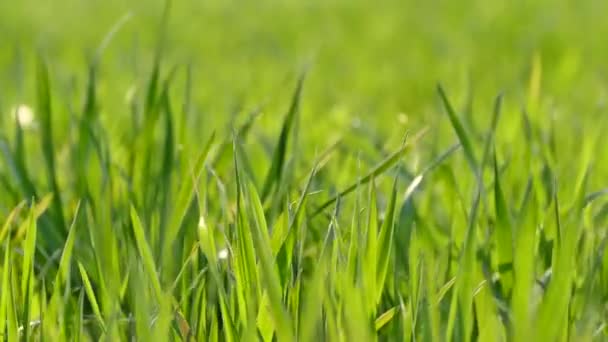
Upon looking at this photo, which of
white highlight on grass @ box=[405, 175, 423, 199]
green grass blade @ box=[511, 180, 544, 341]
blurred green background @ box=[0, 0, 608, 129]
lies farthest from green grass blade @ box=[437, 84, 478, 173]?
blurred green background @ box=[0, 0, 608, 129]

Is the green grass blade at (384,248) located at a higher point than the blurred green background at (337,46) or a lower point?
higher

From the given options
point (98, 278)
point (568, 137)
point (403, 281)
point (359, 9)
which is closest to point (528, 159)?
point (403, 281)

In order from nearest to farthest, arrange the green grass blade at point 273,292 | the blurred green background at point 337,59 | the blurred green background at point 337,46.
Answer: the green grass blade at point 273,292, the blurred green background at point 337,59, the blurred green background at point 337,46

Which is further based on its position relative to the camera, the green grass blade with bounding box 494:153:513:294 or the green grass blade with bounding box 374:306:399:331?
the green grass blade with bounding box 494:153:513:294

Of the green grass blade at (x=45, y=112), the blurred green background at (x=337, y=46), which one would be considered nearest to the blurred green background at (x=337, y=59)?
the blurred green background at (x=337, y=46)

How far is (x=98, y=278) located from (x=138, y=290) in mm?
345

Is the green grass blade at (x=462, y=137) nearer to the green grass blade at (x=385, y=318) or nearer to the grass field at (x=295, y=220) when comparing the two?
the grass field at (x=295, y=220)

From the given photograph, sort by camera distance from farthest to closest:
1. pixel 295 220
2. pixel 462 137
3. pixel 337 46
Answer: pixel 337 46 → pixel 462 137 → pixel 295 220

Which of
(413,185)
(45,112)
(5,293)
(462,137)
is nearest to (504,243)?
(413,185)

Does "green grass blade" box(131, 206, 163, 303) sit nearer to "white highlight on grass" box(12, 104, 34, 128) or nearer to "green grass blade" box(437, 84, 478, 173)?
"green grass blade" box(437, 84, 478, 173)

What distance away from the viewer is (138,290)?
0.91 metres

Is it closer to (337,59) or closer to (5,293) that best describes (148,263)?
(5,293)

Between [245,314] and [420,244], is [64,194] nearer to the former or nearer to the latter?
[420,244]

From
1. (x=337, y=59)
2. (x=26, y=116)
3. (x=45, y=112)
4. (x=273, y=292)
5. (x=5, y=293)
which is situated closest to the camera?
(x=273, y=292)
